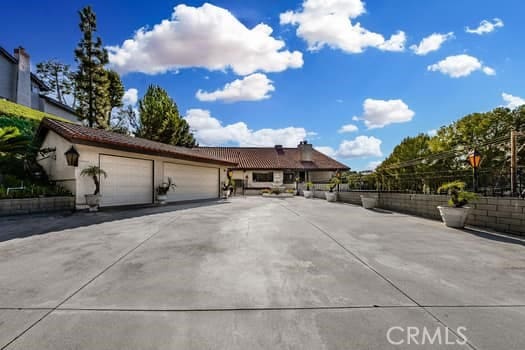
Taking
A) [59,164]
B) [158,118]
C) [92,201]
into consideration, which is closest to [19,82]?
[158,118]

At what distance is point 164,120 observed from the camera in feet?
78.5

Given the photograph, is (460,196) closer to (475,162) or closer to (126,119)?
(475,162)

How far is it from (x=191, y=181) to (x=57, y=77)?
106ft

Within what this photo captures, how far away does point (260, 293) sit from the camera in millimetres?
2457

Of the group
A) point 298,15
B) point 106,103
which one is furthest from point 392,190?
point 106,103

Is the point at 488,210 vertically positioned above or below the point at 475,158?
below

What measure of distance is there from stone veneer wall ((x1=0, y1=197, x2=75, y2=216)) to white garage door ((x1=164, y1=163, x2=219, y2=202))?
4420 millimetres

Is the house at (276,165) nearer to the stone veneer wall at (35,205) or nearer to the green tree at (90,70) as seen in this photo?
the green tree at (90,70)

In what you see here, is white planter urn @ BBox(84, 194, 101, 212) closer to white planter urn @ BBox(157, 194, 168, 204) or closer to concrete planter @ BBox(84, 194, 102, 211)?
concrete planter @ BBox(84, 194, 102, 211)

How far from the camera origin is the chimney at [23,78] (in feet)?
70.7

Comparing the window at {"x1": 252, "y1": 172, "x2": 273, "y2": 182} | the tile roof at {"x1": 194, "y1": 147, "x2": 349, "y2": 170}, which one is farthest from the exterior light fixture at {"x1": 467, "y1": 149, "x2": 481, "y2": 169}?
the window at {"x1": 252, "y1": 172, "x2": 273, "y2": 182}

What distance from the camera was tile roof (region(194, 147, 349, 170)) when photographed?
2656 centimetres

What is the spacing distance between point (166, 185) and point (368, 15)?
1115cm

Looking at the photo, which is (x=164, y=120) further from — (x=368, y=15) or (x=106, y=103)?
(x=368, y=15)
